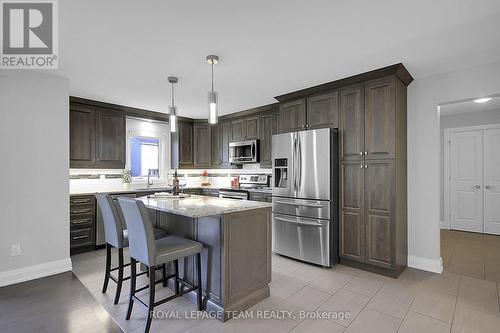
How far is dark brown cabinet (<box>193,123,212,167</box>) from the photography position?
19.2 feet

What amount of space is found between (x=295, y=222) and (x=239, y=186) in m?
2.12

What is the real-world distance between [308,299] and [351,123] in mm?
2154

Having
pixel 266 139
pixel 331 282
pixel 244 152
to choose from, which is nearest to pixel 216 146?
pixel 244 152

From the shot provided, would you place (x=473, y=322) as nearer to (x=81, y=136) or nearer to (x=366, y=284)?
(x=366, y=284)

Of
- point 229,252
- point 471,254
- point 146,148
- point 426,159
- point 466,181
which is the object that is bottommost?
point 471,254

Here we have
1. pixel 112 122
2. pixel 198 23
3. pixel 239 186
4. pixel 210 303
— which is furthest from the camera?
pixel 239 186

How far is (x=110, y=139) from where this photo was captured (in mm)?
4590

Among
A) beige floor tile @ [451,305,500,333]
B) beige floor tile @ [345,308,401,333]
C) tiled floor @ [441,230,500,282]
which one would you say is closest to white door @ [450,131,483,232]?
tiled floor @ [441,230,500,282]

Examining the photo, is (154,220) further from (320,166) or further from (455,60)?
(455,60)

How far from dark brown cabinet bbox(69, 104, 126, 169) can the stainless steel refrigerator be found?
2967 millimetres

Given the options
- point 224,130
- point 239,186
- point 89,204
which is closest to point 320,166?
point 239,186

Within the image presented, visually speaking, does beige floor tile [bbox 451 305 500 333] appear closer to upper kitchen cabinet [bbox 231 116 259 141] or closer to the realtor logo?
upper kitchen cabinet [bbox 231 116 259 141]

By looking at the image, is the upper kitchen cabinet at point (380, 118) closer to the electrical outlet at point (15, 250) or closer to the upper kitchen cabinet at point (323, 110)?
the upper kitchen cabinet at point (323, 110)

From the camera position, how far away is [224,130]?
222 inches
